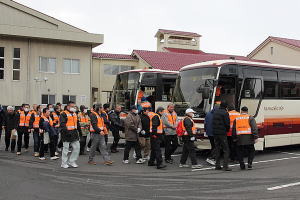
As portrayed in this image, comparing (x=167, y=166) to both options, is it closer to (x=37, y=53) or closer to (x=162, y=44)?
(x=37, y=53)

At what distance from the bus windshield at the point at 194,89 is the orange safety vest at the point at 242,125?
158cm

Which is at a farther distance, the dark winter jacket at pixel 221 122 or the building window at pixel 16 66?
the building window at pixel 16 66

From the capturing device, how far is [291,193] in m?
7.30

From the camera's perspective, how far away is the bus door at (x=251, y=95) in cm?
1232

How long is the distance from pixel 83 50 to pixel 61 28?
269 cm

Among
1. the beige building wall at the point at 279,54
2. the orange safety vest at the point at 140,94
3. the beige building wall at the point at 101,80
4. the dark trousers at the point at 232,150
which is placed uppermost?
the beige building wall at the point at 279,54

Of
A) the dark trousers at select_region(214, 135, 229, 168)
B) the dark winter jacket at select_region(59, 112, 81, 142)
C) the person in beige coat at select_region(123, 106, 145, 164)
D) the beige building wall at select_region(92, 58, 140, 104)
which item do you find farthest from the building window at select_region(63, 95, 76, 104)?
the dark trousers at select_region(214, 135, 229, 168)

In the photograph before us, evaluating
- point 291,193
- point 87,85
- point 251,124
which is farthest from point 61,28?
point 291,193

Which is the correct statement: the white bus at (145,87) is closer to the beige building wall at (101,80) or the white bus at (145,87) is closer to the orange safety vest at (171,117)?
the orange safety vest at (171,117)

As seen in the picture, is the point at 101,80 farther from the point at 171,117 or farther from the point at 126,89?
the point at 171,117

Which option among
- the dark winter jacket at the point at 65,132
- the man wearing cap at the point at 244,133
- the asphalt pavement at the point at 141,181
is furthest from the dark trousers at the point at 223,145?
the dark winter jacket at the point at 65,132

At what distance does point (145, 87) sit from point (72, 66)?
16.5 metres

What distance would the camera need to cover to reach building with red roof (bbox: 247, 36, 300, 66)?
3738cm

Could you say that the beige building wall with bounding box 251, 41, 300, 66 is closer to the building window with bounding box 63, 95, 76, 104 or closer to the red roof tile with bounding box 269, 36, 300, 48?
the red roof tile with bounding box 269, 36, 300, 48
